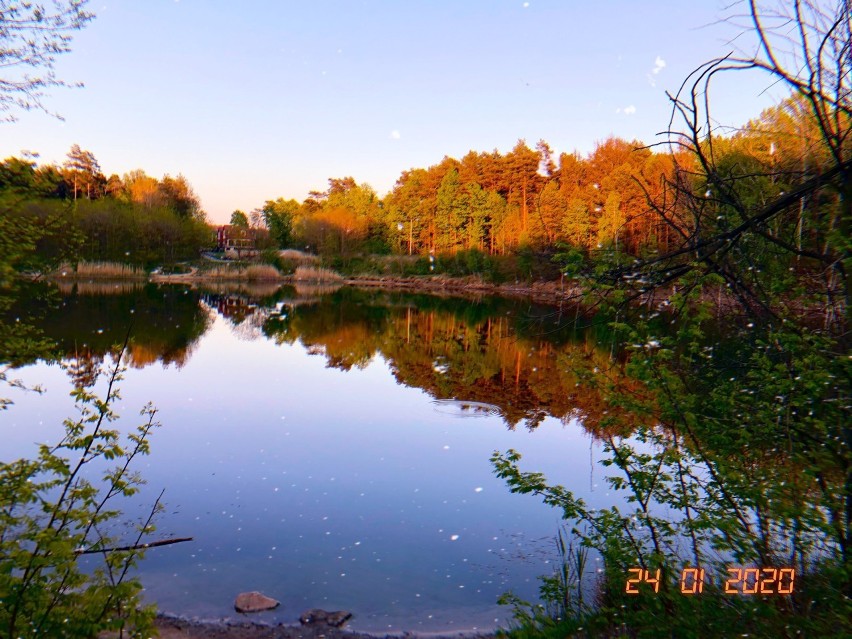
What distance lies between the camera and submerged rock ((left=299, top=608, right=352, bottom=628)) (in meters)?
5.45

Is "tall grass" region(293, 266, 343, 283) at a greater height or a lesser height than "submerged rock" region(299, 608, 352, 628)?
greater

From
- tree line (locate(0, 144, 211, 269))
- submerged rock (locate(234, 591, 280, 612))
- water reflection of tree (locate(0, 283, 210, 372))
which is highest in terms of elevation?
tree line (locate(0, 144, 211, 269))

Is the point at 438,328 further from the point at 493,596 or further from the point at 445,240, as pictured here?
the point at 445,240

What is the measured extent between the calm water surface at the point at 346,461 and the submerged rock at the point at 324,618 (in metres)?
0.13

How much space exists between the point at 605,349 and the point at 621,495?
13.8 metres

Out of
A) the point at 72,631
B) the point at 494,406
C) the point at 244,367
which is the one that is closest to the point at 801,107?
the point at 72,631

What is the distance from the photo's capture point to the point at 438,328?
1093 inches

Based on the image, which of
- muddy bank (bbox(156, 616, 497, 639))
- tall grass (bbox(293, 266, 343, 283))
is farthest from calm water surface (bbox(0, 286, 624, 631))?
tall grass (bbox(293, 266, 343, 283))

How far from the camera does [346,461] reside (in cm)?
1015

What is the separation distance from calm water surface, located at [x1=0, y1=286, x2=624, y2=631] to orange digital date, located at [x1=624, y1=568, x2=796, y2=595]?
6.00ft

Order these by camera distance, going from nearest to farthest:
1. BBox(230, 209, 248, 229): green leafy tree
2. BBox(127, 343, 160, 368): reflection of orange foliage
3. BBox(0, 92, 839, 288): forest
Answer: BBox(127, 343, 160, 368): reflection of orange foliage → BBox(0, 92, 839, 288): forest → BBox(230, 209, 248, 229): green leafy tree

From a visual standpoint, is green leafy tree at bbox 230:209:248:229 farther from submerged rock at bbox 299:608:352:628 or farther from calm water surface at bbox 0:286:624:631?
submerged rock at bbox 299:608:352:628

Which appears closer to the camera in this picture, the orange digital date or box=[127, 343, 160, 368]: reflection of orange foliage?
the orange digital date

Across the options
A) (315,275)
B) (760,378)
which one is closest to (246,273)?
(315,275)
